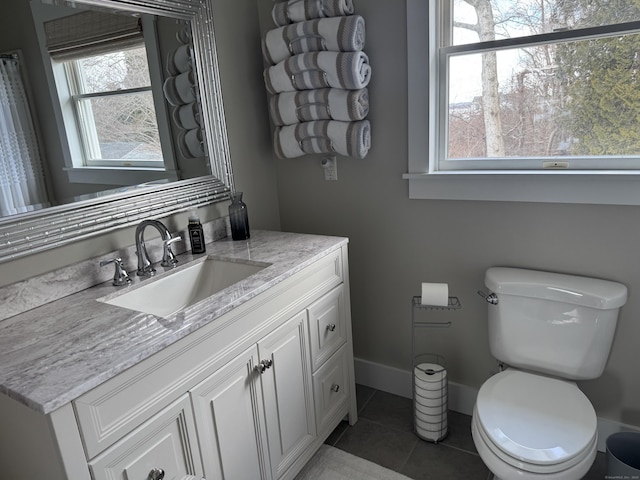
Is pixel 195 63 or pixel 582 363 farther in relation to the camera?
pixel 195 63

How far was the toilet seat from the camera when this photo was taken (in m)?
1.23

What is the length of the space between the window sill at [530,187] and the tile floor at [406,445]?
1004 mm

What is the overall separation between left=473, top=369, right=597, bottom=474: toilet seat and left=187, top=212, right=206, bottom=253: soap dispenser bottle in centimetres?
114

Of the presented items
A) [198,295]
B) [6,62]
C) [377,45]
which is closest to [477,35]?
[377,45]

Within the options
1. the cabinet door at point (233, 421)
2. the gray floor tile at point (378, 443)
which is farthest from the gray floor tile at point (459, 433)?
the cabinet door at point (233, 421)

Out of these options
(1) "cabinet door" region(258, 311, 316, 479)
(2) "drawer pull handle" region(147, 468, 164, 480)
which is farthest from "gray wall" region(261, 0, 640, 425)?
(2) "drawer pull handle" region(147, 468, 164, 480)

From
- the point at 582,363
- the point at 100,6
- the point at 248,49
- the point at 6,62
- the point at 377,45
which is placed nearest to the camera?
the point at 6,62

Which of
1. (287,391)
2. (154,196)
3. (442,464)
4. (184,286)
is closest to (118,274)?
(184,286)

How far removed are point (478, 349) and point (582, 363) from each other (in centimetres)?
46

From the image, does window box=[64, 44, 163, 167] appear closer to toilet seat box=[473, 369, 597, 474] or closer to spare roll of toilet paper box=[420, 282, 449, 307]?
spare roll of toilet paper box=[420, 282, 449, 307]

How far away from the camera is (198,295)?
1638mm

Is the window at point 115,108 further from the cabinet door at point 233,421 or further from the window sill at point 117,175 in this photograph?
the cabinet door at point 233,421

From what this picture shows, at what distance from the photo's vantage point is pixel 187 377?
1.14 metres

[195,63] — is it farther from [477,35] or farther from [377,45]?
[477,35]
